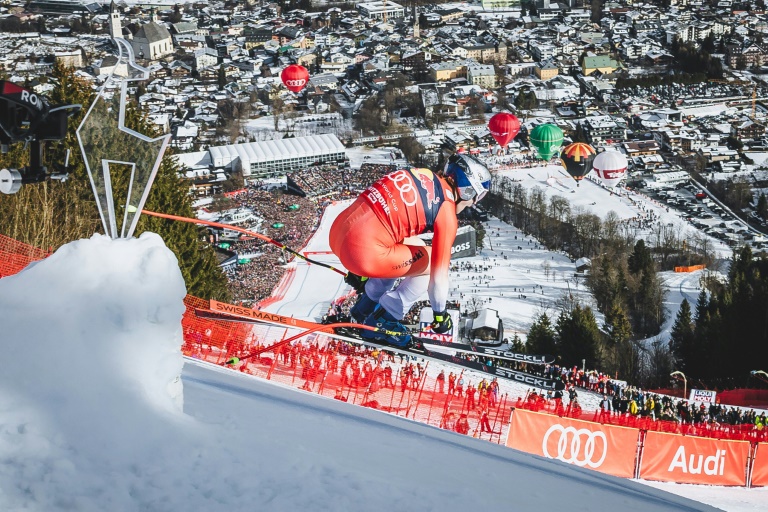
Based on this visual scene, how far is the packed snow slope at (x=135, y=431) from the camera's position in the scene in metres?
2.50

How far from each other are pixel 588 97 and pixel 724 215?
65.0 ft

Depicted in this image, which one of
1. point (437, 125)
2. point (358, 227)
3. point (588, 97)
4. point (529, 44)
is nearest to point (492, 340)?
point (358, 227)

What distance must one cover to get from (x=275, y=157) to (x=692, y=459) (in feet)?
107

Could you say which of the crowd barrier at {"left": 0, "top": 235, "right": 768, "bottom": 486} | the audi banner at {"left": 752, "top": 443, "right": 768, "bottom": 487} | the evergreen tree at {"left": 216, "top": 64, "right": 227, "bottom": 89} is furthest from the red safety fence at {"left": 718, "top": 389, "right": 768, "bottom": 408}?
the evergreen tree at {"left": 216, "top": 64, "right": 227, "bottom": 89}

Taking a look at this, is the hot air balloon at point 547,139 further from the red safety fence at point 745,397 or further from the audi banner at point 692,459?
the audi banner at point 692,459

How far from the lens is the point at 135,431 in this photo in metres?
2.67

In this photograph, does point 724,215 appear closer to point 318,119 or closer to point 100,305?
point 318,119

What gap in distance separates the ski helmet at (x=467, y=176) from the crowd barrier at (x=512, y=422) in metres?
2.40

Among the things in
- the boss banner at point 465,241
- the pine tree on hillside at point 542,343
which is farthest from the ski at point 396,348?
the boss banner at point 465,241

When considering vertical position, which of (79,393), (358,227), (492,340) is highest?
(79,393)

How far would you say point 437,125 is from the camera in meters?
47.3

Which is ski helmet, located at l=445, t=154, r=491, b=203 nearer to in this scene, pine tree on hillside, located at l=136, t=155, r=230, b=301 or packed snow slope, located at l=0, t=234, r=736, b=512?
packed snow slope, located at l=0, t=234, r=736, b=512

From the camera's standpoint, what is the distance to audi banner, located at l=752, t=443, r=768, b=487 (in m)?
8.16

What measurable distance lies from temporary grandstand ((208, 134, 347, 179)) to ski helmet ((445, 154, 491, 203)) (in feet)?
110
